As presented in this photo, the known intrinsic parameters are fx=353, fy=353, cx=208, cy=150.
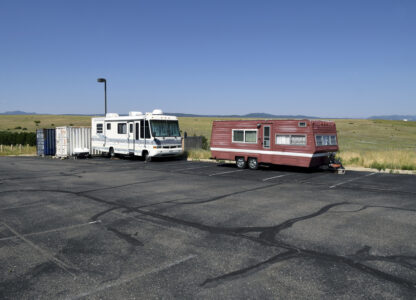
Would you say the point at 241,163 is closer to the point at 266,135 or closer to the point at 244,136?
the point at 244,136

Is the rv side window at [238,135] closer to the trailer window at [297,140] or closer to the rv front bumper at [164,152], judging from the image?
the trailer window at [297,140]

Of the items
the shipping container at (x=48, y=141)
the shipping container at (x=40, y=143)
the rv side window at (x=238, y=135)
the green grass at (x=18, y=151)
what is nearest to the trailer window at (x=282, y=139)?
the rv side window at (x=238, y=135)

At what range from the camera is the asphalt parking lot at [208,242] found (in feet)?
16.6

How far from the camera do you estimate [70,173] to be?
17797mm

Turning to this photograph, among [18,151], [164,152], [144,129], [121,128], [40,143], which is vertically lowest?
[18,151]

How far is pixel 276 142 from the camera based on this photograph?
1748cm

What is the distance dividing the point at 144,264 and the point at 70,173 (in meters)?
13.3

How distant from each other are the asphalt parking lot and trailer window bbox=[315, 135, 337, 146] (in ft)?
12.0

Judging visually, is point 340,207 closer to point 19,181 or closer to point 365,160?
point 365,160

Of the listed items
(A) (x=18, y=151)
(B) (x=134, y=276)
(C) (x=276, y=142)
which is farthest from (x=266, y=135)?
(A) (x=18, y=151)

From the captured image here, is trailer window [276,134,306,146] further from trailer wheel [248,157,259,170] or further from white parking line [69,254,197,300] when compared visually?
white parking line [69,254,197,300]

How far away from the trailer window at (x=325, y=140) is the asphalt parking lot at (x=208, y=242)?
366 centimetres

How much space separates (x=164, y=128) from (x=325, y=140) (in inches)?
408

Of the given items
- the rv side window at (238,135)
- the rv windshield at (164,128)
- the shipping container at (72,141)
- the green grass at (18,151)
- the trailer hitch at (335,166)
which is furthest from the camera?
the green grass at (18,151)
